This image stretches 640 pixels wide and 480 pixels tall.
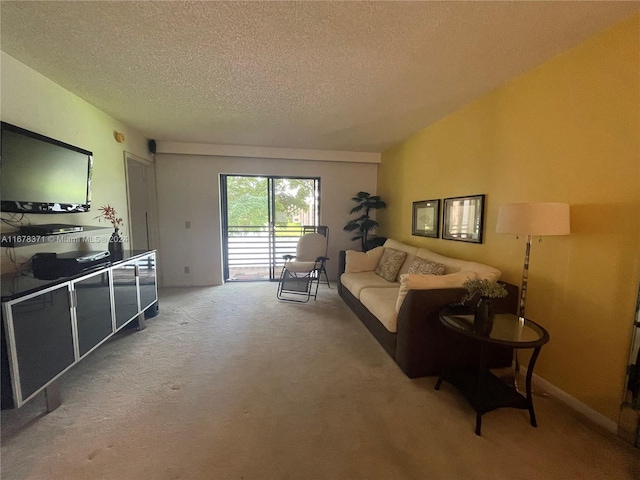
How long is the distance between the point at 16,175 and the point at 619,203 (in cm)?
382

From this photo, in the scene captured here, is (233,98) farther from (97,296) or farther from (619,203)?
(619,203)

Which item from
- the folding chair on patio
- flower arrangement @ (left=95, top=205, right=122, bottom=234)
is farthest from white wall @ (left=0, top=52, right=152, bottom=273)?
the folding chair on patio

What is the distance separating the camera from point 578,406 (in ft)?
5.58

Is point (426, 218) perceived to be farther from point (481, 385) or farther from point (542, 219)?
point (481, 385)

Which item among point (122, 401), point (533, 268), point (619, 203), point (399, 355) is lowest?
point (122, 401)

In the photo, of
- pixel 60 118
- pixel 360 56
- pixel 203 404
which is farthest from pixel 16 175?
pixel 360 56

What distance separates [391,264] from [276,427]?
232cm

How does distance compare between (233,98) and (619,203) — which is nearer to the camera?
(619,203)

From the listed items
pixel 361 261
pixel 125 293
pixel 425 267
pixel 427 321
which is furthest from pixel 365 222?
pixel 125 293

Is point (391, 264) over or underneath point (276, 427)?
over

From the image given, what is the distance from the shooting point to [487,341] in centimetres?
147

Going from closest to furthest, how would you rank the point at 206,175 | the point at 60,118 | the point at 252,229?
1. the point at 60,118
2. the point at 206,175
3. the point at 252,229

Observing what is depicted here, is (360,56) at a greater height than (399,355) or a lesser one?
greater

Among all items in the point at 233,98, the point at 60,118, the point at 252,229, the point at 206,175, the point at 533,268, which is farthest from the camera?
the point at 252,229
